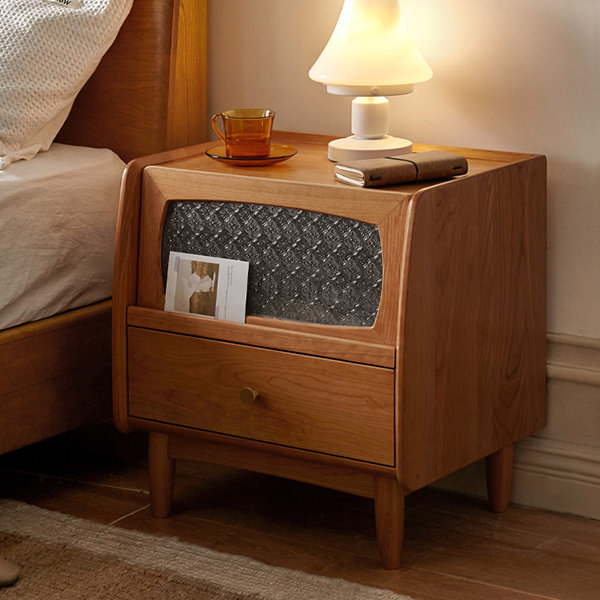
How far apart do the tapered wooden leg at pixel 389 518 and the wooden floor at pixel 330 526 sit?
3 cm

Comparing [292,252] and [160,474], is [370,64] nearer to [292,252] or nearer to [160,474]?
[292,252]

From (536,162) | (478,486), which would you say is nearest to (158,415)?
(478,486)

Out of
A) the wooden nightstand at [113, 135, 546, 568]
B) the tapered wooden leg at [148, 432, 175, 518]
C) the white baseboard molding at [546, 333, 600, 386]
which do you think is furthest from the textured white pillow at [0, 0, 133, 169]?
the white baseboard molding at [546, 333, 600, 386]

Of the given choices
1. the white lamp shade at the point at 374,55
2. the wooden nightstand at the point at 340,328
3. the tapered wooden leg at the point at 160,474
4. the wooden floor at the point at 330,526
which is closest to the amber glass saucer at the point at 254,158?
the wooden nightstand at the point at 340,328

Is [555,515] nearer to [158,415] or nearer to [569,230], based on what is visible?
[569,230]

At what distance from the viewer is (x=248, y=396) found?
5.24 feet

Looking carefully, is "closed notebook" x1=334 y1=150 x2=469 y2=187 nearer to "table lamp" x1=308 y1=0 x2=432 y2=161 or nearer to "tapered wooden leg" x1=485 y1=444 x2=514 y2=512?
"table lamp" x1=308 y1=0 x2=432 y2=161

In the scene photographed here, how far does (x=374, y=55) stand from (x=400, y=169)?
0.26 meters

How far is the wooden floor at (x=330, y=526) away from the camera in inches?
62.2

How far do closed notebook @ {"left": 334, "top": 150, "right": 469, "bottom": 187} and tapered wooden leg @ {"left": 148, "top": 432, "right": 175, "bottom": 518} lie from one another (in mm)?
566

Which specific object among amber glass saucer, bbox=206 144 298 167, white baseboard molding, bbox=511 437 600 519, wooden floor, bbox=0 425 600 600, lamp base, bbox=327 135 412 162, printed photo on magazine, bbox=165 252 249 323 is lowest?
wooden floor, bbox=0 425 600 600

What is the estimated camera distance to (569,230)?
1744 millimetres

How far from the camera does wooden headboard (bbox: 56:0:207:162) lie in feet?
6.38

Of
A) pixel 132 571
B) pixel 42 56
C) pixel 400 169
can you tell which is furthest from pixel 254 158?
pixel 132 571
